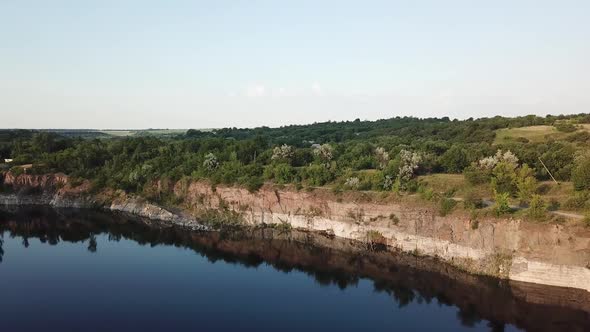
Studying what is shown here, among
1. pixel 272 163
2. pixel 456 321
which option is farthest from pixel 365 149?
pixel 456 321

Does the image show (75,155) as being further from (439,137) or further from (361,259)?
(439,137)

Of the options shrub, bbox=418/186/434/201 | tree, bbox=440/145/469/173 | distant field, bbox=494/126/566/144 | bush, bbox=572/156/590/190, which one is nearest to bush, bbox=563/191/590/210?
bush, bbox=572/156/590/190

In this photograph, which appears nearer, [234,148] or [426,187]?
[426,187]

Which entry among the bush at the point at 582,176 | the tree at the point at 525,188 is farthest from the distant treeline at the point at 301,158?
the tree at the point at 525,188

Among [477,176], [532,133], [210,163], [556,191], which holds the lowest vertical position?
[556,191]

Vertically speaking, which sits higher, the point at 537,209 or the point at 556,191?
the point at 556,191

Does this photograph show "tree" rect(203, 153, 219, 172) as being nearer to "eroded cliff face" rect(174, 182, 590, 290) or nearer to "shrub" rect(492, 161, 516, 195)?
"eroded cliff face" rect(174, 182, 590, 290)

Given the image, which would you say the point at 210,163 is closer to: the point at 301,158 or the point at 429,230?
the point at 301,158

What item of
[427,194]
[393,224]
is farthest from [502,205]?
[393,224]
